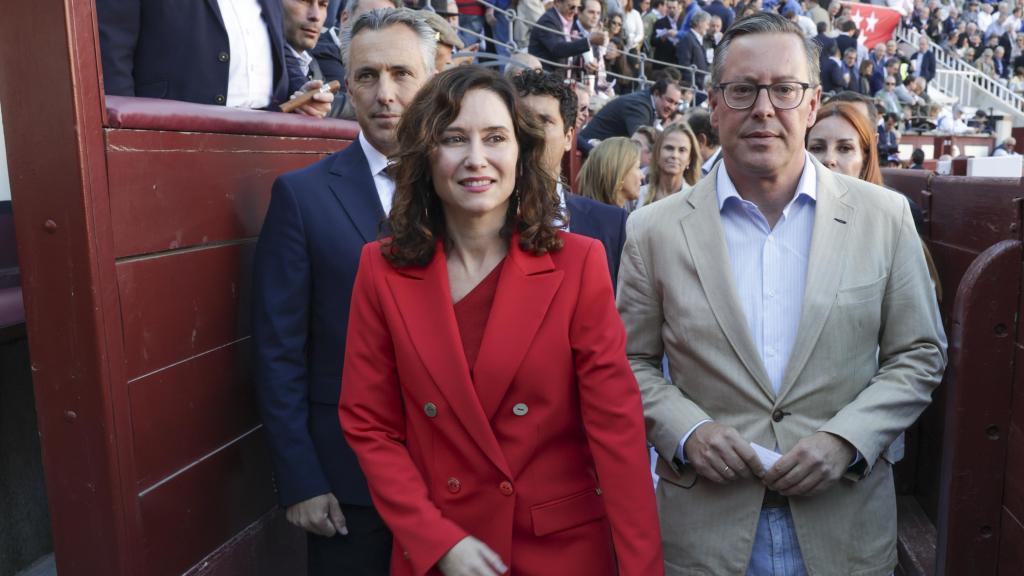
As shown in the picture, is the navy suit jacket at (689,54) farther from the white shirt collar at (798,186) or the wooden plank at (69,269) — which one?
the wooden plank at (69,269)

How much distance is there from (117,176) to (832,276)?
1514 millimetres

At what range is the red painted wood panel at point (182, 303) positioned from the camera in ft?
6.73

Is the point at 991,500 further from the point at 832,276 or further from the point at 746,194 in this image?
the point at 746,194

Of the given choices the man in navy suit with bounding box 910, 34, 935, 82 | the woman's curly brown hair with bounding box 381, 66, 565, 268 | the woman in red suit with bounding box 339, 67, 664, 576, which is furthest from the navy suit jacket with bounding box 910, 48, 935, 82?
the woman in red suit with bounding box 339, 67, 664, 576

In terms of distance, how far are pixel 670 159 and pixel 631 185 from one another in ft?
1.83

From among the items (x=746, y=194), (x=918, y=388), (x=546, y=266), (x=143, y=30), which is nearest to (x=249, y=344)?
(x=143, y=30)

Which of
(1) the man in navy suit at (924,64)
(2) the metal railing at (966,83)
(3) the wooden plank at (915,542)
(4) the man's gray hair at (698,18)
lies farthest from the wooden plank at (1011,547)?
(2) the metal railing at (966,83)

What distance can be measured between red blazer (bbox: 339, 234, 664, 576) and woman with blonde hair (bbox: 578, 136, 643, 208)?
3.27m

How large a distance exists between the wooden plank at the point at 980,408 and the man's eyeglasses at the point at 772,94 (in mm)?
522

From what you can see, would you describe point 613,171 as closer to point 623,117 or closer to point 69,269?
point 623,117

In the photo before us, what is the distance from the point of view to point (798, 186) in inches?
81.5

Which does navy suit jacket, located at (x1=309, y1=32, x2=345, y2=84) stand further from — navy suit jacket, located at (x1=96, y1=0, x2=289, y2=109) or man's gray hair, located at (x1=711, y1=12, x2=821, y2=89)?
man's gray hair, located at (x1=711, y1=12, x2=821, y2=89)

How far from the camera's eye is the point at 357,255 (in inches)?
89.0

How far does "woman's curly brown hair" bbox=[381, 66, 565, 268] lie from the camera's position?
1.86m
